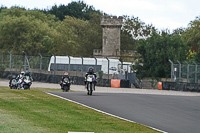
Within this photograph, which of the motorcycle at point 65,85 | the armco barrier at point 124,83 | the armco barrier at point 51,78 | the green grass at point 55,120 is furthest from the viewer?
the armco barrier at point 51,78

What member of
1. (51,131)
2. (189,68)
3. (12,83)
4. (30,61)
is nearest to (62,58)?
(30,61)

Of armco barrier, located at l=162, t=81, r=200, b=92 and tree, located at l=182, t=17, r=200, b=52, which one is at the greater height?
tree, located at l=182, t=17, r=200, b=52

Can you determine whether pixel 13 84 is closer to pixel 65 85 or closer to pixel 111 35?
pixel 65 85

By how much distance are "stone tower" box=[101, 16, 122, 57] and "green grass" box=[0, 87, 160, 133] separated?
80638 mm

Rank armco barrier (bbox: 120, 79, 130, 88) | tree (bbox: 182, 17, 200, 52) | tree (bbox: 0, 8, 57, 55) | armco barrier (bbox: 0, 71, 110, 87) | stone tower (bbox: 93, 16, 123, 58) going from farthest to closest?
stone tower (bbox: 93, 16, 123, 58) < tree (bbox: 182, 17, 200, 52) < tree (bbox: 0, 8, 57, 55) < armco barrier (bbox: 0, 71, 110, 87) < armco barrier (bbox: 120, 79, 130, 88)

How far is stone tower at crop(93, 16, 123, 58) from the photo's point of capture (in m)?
97.4

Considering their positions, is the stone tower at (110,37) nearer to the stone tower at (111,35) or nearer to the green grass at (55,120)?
the stone tower at (111,35)

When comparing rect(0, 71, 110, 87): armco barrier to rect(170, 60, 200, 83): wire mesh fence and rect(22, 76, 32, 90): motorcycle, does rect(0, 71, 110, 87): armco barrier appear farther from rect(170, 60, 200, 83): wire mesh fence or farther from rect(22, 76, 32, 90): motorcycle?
rect(22, 76, 32, 90): motorcycle

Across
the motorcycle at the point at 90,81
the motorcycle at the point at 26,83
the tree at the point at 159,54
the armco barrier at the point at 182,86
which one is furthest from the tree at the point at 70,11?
the motorcycle at the point at 90,81

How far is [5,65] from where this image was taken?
5106 cm

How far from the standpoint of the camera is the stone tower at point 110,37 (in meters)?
97.4

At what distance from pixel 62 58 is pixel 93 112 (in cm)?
4259

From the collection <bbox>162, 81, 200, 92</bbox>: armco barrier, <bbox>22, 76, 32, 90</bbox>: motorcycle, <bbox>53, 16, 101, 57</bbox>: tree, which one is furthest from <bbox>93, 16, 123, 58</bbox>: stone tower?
<bbox>22, 76, 32, 90</bbox>: motorcycle

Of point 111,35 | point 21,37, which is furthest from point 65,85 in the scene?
point 111,35
